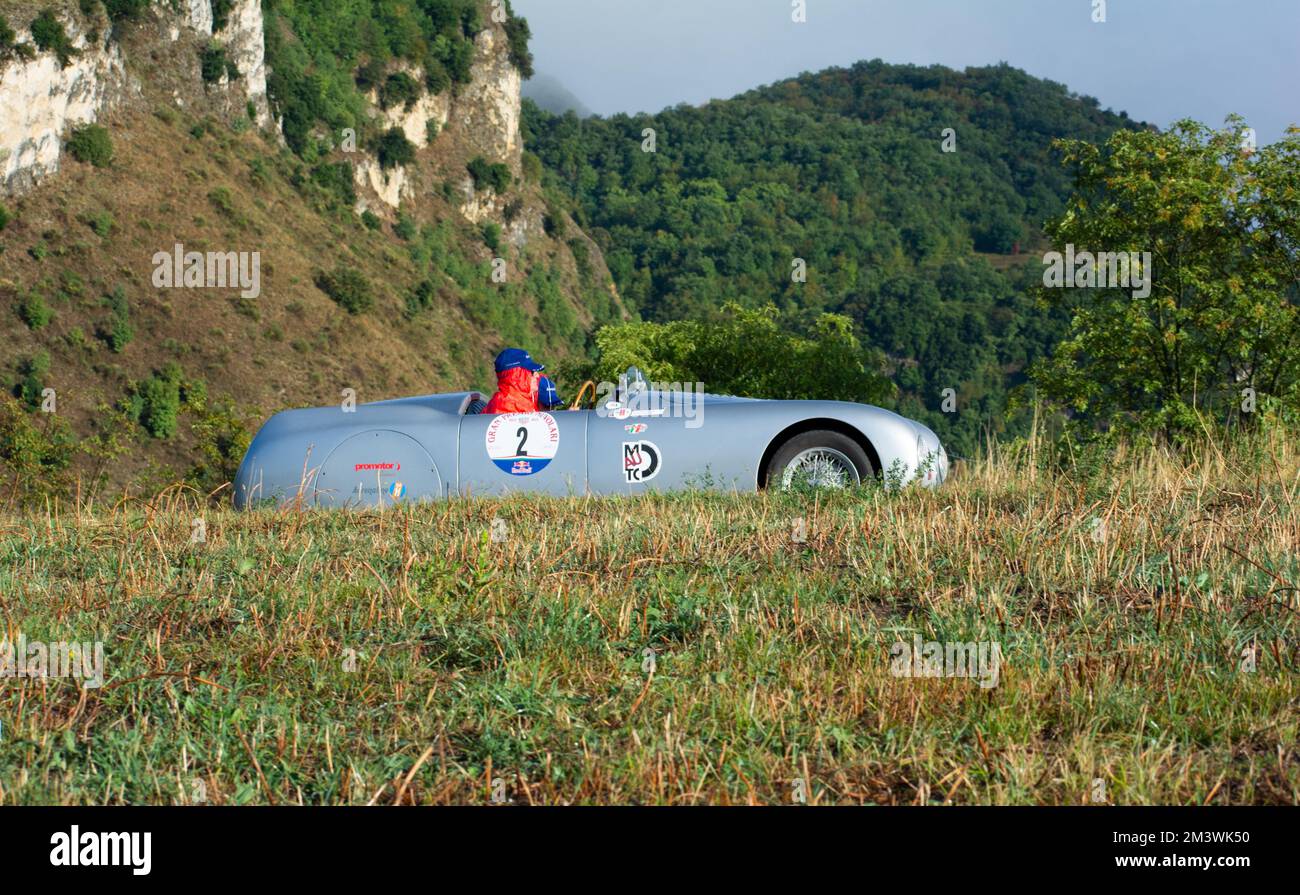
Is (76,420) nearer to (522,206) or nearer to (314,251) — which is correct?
(314,251)

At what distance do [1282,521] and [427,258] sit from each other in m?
106

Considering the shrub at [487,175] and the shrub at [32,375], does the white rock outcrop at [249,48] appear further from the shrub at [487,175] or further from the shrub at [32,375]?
the shrub at [32,375]

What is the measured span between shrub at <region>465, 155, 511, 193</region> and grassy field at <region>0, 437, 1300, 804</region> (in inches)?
4552

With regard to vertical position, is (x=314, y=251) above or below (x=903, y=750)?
above

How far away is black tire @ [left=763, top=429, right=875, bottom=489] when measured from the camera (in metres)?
7.71

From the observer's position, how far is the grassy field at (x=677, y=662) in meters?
3.07

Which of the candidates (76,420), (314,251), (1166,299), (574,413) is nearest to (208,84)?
(314,251)

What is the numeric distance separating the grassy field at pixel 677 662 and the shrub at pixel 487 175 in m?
116

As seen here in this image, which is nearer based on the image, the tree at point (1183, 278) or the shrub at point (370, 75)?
the tree at point (1183, 278)

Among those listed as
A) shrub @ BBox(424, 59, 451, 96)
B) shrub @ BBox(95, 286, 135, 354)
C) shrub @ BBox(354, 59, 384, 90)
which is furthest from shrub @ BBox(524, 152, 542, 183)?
shrub @ BBox(95, 286, 135, 354)

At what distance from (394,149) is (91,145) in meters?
39.9

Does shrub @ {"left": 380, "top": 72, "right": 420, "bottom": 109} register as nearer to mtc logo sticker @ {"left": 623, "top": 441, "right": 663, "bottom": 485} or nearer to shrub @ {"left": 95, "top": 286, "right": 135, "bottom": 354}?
shrub @ {"left": 95, "top": 286, "right": 135, "bottom": 354}

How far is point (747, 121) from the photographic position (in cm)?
14262

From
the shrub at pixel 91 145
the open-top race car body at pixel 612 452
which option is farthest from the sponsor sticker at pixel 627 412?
the shrub at pixel 91 145
